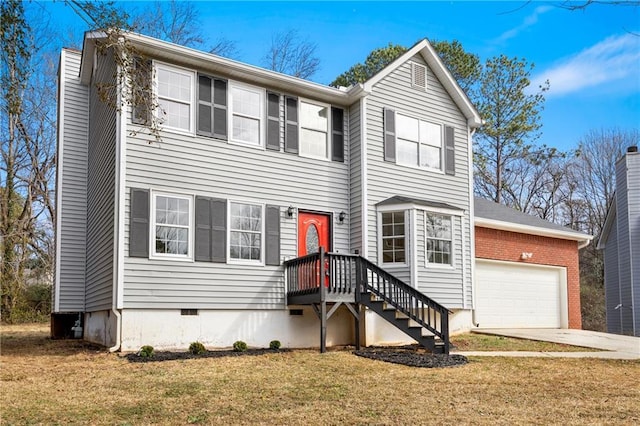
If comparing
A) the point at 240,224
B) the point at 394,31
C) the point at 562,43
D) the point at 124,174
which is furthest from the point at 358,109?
the point at 394,31

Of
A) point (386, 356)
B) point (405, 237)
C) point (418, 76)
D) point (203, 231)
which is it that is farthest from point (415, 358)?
point (418, 76)

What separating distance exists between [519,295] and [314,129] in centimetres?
870

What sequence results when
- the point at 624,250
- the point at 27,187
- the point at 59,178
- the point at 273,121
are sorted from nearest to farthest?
1. the point at 273,121
2. the point at 59,178
3. the point at 624,250
4. the point at 27,187

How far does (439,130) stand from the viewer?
15.6 m

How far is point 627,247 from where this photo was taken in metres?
21.3

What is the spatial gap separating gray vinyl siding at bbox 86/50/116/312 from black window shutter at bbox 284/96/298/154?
12.1 feet

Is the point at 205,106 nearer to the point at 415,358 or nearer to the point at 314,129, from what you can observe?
the point at 314,129

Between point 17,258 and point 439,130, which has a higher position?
point 439,130

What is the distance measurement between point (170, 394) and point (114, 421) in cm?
128

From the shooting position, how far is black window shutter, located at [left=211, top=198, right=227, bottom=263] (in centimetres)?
1212

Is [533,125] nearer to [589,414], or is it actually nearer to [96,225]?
[96,225]

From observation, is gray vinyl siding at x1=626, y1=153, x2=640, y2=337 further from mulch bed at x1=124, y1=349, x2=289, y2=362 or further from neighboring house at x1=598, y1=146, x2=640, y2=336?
mulch bed at x1=124, y1=349, x2=289, y2=362

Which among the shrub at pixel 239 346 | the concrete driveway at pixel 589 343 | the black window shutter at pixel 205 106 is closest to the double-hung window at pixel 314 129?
the black window shutter at pixel 205 106

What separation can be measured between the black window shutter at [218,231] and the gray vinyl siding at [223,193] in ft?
0.46
